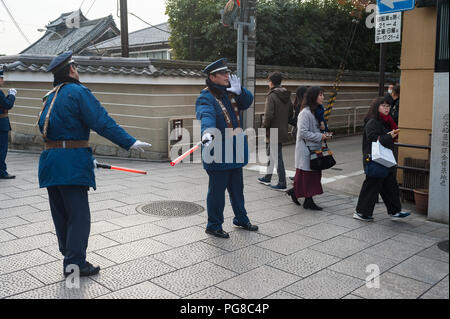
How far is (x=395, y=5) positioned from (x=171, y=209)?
437cm

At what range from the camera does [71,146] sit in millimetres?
3803

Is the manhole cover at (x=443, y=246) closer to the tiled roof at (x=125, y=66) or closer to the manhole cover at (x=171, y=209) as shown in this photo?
the manhole cover at (x=171, y=209)

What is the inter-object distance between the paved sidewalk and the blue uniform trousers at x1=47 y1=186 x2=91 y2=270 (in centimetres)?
23

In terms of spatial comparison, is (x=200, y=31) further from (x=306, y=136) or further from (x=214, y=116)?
(x=214, y=116)

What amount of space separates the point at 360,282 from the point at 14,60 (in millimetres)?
12153

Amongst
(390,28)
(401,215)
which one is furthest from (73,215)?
(390,28)

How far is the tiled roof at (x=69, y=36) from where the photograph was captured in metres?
30.7

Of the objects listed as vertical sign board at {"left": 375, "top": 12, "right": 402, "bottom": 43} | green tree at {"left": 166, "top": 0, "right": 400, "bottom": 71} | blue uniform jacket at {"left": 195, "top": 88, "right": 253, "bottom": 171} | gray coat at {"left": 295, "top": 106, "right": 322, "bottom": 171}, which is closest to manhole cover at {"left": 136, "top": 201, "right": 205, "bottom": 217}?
blue uniform jacket at {"left": 195, "top": 88, "right": 253, "bottom": 171}

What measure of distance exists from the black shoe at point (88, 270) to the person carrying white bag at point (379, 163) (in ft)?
11.4

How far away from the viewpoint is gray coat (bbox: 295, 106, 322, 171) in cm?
612

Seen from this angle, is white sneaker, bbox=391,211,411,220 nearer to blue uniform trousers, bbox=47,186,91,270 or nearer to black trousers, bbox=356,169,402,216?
black trousers, bbox=356,169,402,216

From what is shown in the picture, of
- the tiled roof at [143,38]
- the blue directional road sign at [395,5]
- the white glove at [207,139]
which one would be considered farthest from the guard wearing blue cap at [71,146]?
the tiled roof at [143,38]

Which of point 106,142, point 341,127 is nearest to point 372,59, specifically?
point 341,127
